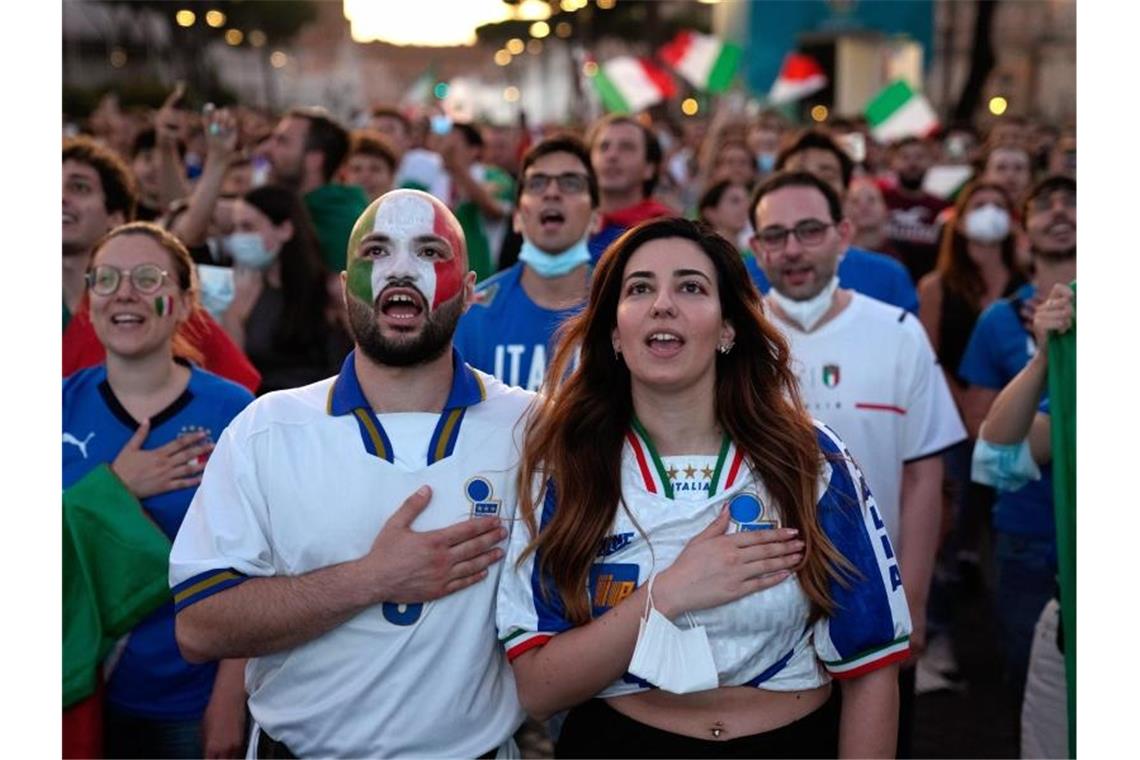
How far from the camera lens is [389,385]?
3.47m

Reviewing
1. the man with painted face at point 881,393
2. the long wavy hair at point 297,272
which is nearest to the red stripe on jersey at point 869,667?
the man with painted face at point 881,393

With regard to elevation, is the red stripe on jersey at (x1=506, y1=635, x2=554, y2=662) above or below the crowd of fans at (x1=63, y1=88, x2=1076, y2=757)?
below

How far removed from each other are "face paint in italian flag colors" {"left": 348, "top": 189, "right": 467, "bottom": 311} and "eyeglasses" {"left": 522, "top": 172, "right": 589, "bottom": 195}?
6.70 feet

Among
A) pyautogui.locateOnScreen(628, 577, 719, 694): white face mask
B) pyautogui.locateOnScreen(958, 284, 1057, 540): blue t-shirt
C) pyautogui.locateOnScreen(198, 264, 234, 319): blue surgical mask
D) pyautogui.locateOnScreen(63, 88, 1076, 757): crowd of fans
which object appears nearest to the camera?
pyautogui.locateOnScreen(628, 577, 719, 694): white face mask

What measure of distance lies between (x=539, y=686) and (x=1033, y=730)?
7.41 ft

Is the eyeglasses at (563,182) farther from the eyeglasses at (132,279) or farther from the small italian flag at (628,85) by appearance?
the small italian flag at (628,85)

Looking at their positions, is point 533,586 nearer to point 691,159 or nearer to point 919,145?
point 919,145

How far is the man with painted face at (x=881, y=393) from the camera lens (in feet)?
16.2

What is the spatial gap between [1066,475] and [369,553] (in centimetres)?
210

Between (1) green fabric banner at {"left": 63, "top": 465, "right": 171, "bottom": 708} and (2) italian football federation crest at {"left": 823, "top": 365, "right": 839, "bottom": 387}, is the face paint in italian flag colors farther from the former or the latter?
(2) italian football federation crest at {"left": 823, "top": 365, "right": 839, "bottom": 387}

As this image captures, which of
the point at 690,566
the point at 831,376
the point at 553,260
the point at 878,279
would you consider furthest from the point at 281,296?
the point at 690,566

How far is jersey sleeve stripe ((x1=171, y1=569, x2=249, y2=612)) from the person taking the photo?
3332 mm

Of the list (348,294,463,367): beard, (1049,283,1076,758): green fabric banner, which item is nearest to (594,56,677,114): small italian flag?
(1049,283,1076,758): green fabric banner

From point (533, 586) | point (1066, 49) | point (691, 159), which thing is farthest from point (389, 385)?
point (1066, 49)
